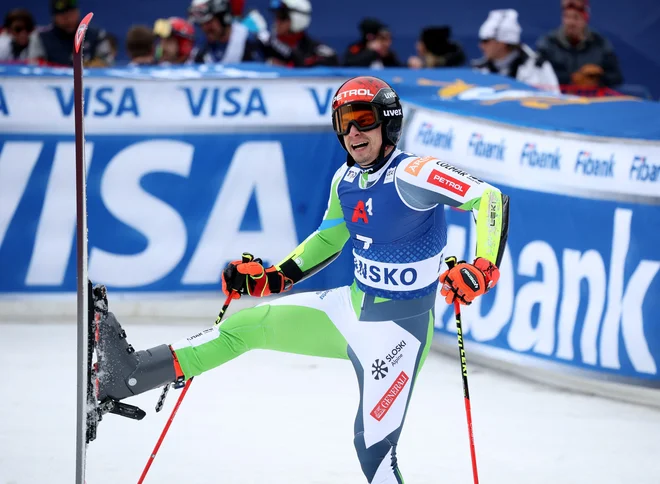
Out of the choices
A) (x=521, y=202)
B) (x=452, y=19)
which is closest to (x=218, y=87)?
(x=521, y=202)

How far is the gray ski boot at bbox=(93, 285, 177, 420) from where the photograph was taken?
472 cm

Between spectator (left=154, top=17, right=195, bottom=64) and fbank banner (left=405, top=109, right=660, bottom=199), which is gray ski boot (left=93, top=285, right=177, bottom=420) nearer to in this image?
fbank banner (left=405, top=109, right=660, bottom=199)

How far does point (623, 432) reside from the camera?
22.1ft

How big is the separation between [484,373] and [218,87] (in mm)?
3258

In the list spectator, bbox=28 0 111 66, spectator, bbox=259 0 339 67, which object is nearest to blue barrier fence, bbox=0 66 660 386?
spectator, bbox=259 0 339 67

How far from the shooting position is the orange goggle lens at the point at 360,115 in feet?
15.8

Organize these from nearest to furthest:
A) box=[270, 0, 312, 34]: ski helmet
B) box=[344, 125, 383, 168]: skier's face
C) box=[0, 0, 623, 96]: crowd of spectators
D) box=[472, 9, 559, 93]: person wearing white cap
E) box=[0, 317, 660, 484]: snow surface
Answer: box=[344, 125, 383, 168]: skier's face, box=[0, 317, 660, 484]: snow surface, box=[472, 9, 559, 93]: person wearing white cap, box=[0, 0, 623, 96]: crowd of spectators, box=[270, 0, 312, 34]: ski helmet

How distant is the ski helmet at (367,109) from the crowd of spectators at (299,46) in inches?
235

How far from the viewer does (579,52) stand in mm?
11109

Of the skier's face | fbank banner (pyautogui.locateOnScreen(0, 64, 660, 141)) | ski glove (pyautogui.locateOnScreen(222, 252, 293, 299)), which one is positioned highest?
the skier's face

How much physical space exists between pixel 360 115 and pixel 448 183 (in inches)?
19.8

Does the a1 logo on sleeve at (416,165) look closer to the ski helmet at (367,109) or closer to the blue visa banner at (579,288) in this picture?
the ski helmet at (367,109)

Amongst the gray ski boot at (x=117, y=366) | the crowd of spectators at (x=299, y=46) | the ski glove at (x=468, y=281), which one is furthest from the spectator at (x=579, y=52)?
the gray ski boot at (x=117, y=366)

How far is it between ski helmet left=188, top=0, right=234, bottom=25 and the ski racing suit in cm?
626
